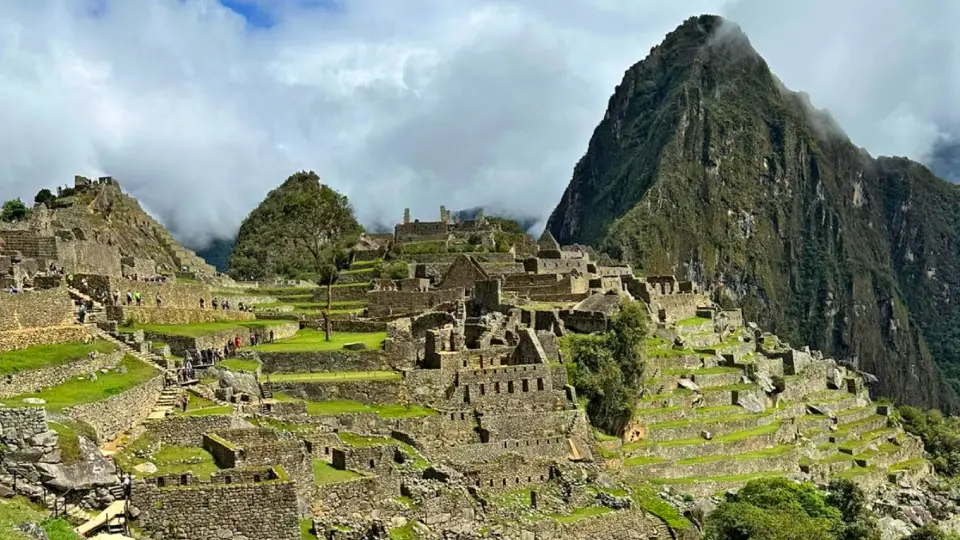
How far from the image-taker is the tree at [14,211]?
173ft

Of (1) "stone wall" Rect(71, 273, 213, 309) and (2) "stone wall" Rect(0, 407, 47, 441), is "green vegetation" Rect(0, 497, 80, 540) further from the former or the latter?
(1) "stone wall" Rect(71, 273, 213, 309)

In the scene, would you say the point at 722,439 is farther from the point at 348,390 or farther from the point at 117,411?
the point at 117,411

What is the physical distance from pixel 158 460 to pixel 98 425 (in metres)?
1.41

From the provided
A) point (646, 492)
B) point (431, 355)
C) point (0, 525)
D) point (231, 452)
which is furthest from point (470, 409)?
point (0, 525)

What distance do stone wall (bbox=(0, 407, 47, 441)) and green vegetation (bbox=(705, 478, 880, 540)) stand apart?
852 inches

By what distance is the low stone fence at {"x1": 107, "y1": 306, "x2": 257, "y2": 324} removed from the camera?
2978cm

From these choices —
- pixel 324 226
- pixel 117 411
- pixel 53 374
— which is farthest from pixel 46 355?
pixel 324 226

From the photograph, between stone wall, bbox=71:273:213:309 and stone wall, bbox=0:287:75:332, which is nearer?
stone wall, bbox=0:287:75:332

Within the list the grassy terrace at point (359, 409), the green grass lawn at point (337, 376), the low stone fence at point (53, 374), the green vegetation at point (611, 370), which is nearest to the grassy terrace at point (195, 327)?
the green grass lawn at point (337, 376)

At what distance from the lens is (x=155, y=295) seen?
34.2 meters

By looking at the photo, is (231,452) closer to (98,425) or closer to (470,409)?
(98,425)

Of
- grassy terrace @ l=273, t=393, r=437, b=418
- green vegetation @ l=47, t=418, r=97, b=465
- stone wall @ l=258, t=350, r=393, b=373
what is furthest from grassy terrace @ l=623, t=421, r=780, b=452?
green vegetation @ l=47, t=418, r=97, b=465

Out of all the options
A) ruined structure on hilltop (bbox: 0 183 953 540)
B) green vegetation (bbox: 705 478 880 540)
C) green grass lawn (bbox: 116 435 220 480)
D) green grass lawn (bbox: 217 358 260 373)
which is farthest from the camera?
green vegetation (bbox: 705 478 880 540)

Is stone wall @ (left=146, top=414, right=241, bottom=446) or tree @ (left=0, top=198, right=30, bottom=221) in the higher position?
tree @ (left=0, top=198, right=30, bottom=221)
